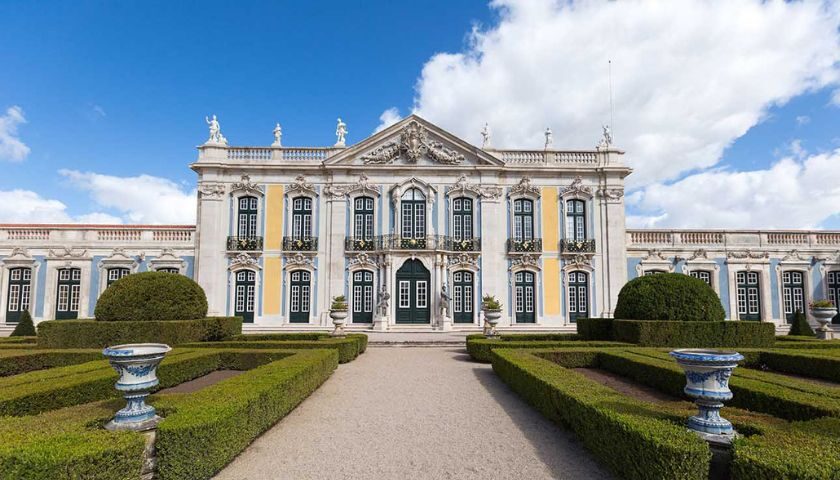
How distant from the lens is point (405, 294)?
21.3 meters

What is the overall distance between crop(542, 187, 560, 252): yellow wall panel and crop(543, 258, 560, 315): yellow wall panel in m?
0.65

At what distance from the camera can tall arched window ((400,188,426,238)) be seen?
71.6 ft

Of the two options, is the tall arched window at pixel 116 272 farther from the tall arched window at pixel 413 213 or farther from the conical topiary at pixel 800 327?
the conical topiary at pixel 800 327

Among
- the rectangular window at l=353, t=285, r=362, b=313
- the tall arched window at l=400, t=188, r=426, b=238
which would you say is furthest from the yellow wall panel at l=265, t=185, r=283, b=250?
the tall arched window at l=400, t=188, r=426, b=238

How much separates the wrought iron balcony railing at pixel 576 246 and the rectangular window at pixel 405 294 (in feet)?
23.6

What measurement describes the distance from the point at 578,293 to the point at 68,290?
76.1ft

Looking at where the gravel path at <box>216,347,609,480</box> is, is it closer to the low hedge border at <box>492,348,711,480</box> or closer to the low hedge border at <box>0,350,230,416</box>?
the low hedge border at <box>492,348,711,480</box>

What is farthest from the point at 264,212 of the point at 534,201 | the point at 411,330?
the point at 534,201

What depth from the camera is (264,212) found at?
21.9 m

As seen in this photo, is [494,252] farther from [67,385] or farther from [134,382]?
[134,382]

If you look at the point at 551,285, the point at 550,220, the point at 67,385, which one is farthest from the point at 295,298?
the point at 67,385

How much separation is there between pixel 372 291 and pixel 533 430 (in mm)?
15991

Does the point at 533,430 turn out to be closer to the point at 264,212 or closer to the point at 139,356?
the point at 139,356

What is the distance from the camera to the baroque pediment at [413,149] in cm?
2189
